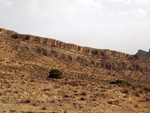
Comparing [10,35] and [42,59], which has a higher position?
[10,35]

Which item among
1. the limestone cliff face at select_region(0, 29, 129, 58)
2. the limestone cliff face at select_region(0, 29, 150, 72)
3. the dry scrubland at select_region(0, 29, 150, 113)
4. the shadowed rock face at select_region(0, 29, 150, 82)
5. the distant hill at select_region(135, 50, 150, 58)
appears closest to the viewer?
the dry scrubland at select_region(0, 29, 150, 113)

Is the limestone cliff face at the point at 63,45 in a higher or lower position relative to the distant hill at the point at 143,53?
lower

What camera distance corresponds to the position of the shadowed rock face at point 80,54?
5456 cm

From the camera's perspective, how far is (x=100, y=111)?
28.5ft

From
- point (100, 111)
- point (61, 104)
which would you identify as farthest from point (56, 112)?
point (100, 111)

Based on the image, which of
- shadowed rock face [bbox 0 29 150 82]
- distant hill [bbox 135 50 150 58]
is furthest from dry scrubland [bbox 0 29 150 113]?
distant hill [bbox 135 50 150 58]

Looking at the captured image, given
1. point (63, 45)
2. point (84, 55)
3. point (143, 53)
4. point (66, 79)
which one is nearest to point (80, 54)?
point (84, 55)

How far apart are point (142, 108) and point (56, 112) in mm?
5680

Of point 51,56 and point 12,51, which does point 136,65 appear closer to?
point 51,56

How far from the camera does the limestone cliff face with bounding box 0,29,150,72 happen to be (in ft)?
182

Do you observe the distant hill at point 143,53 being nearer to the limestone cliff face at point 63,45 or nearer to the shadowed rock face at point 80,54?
the shadowed rock face at point 80,54

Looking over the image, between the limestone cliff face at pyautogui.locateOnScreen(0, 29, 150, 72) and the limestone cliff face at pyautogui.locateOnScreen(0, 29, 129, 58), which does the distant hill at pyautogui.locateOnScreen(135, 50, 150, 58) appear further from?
the limestone cliff face at pyautogui.locateOnScreen(0, 29, 129, 58)

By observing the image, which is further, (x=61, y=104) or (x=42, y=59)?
(x=42, y=59)

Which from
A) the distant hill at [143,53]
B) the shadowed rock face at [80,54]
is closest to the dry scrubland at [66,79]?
the shadowed rock face at [80,54]
